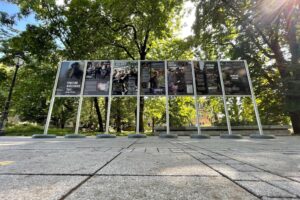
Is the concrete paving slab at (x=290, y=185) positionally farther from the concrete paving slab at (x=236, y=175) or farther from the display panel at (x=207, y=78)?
the display panel at (x=207, y=78)

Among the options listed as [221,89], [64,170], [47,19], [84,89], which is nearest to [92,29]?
[47,19]

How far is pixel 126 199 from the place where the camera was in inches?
55.2

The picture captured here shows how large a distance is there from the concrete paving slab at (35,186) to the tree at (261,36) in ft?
35.3

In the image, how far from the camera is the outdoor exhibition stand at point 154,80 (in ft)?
33.3

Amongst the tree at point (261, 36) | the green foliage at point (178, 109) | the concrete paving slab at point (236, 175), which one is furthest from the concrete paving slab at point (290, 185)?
the green foliage at point (178, 109)

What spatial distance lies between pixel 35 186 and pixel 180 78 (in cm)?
938

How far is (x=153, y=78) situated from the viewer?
1054 cm

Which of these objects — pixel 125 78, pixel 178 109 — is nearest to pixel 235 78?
pixel 125 78

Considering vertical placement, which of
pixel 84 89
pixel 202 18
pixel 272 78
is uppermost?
pixel 202 18

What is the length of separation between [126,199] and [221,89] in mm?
9625

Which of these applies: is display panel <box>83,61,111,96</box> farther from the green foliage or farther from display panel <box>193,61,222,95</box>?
the green foliage

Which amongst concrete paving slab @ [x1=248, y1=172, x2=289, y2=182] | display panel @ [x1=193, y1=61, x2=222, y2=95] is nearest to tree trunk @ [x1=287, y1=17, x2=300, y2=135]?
display panel @ [x1=193, y1=61, x2=222, y2=95]

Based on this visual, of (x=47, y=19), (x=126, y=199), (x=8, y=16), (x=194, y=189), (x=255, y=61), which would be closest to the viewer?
(x=126, y=199)

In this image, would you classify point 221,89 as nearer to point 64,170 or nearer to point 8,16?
point 64,170
